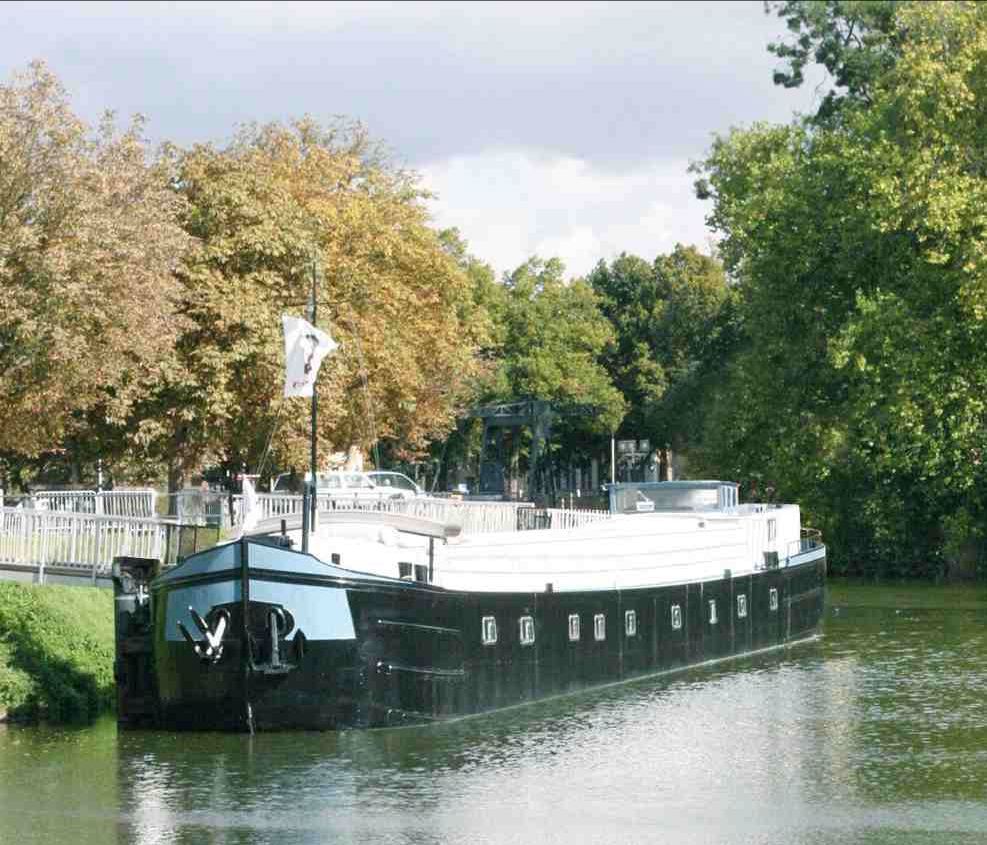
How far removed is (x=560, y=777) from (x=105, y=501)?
24.0 m

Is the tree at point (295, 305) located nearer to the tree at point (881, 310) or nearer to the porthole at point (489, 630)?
the tree at point (881, 310)

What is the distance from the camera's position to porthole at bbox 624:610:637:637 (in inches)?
1447

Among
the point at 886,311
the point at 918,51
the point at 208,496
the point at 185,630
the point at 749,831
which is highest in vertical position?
the point at 918,51

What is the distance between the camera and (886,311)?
60938mm

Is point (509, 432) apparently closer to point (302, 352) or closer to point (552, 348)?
point (552, 348)

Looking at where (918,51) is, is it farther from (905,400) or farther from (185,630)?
(185,630)

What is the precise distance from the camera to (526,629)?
32.5 metres

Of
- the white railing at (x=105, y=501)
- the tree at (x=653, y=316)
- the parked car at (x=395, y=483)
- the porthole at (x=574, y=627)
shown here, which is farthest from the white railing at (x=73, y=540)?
the tree at (x=653, y=316)

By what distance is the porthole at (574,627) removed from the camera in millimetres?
34281

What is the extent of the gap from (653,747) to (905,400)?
1296 inches

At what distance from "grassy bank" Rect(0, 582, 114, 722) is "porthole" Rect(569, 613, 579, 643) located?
25.9 ft

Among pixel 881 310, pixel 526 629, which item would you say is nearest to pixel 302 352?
pixel 526 629

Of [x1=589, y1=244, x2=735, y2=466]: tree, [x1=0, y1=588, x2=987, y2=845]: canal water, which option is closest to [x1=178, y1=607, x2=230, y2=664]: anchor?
[x1=0, y1=588, x2=987, y2=845]: canal water

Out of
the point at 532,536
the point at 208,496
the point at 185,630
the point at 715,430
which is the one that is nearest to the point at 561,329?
the point at 715,430
